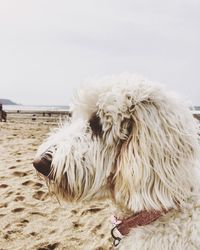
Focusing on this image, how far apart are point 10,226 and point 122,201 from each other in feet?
8.10

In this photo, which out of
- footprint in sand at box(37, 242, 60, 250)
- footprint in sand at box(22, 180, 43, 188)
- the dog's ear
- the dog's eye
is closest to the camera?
the dog's ear

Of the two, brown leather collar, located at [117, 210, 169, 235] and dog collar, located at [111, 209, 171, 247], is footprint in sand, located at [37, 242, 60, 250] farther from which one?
brown leather collar, located at [117, 210, 169, 235]

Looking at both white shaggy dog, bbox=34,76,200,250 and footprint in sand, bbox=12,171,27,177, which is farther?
footprint in sand, bbox=12,171,27,177

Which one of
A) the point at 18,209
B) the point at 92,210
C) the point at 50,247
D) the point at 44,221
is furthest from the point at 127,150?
the point at 18,209

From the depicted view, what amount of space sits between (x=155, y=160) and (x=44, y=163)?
0.63 metres

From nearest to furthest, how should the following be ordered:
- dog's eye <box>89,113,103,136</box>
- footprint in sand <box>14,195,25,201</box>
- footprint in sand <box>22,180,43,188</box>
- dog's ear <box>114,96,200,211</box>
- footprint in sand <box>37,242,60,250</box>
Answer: dog's ear <box>114,96,200,211</box>, dog's eye <box>89,113,103,136</box>, footprint in sand <box>37,242,60,250</box>, footprint in sand <box>14,195,25,201</box>, footprint in sand <box>22,180,43,188</box>

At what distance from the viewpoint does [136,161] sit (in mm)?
2281

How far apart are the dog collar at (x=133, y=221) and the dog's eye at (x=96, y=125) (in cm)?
53

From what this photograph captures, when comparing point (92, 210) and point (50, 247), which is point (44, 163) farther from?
point (92, 210)

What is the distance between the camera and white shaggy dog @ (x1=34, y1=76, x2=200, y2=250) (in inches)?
90.3

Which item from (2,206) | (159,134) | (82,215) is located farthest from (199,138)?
(2,206)

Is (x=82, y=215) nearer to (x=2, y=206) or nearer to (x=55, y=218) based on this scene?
(x=55, y=218)

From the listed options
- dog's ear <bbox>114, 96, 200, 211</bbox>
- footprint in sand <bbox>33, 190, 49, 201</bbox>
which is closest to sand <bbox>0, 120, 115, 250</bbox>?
footprint in sand <bbox>33, 190, 49, 201</bbox>

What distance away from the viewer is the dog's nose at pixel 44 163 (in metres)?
2.33
